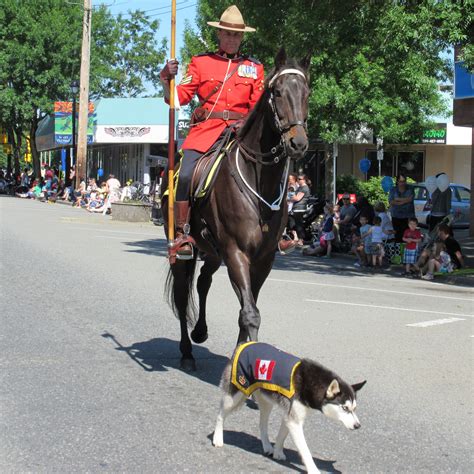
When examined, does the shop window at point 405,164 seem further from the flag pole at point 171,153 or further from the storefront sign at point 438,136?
the flag pole at point 171,153

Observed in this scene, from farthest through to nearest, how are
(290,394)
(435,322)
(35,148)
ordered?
(35,148), (435,322), (290,394)

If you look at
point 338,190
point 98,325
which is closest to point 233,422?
point 98,325

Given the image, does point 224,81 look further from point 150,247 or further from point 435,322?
point 150,247

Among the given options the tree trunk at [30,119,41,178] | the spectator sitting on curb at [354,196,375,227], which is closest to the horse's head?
the spectator sitting on curb at [354,196,375,227]

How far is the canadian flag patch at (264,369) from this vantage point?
4984 millimetres

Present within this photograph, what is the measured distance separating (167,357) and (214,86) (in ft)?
8.54

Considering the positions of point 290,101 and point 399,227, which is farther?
point 399,227

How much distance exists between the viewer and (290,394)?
481cm

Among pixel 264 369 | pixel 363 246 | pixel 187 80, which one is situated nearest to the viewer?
pixel 264 369

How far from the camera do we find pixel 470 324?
10.6 meters

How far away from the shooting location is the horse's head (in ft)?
19.2

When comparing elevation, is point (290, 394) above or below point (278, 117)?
below

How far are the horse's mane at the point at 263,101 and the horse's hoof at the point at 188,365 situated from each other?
6.91 ft

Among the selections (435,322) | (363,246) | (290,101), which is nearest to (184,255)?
(290,101)
